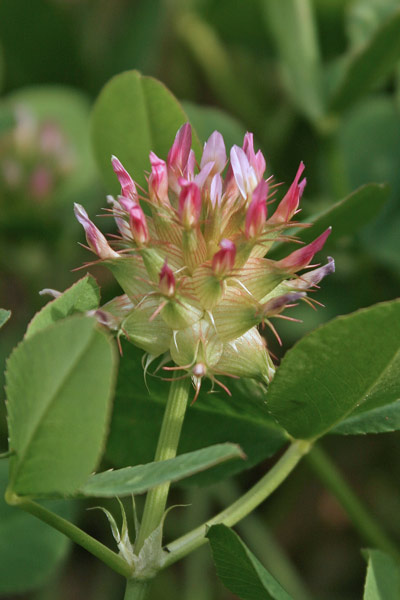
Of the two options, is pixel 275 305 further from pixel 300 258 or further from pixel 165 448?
pixel 165 448

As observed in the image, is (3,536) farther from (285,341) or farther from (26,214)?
(26,214)

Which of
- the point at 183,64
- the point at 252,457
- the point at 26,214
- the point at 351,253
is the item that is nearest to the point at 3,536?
the point at 252,457

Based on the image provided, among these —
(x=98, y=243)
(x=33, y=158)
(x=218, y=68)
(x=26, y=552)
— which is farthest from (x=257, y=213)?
(x=218, y=68)

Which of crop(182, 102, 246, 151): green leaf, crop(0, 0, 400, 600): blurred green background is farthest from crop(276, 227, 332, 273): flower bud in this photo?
crop(182, 102, 246, 151): green leaf

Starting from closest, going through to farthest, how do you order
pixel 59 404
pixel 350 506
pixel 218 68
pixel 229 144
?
pixel 59 404
pixel 350 506
pixel 229 144
pixel 218 68

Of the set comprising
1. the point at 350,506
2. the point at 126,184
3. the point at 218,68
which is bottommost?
the point at 350,506

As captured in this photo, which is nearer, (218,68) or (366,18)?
(366,18)

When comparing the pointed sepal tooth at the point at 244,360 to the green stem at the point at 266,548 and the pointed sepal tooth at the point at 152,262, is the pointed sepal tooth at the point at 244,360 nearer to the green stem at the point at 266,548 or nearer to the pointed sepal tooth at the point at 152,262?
the pointed sepal tooth at the point at 152,262
